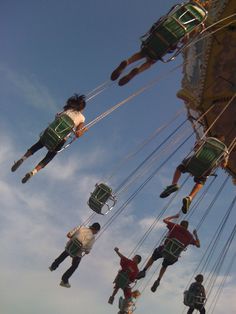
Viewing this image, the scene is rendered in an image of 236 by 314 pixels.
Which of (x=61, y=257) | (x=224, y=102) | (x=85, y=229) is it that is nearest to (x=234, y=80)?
(x=224, y=102)

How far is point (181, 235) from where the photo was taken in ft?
36.1

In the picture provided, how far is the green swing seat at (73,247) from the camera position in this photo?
10.2 meters

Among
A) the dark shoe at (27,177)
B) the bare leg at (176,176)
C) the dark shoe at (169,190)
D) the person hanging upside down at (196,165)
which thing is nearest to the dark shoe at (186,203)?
the person hanging upside down at (196,165)

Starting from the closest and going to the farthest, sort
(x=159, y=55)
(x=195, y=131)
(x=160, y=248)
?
(x=159, y=55), (x=160, y=248), (x=195, y=131)

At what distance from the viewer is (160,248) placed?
11.4m

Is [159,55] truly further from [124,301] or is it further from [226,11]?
[124,301]

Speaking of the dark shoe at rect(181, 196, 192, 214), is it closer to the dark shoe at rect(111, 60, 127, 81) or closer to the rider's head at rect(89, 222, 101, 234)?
the dark shoe at rect(111, 60, 127, 81)

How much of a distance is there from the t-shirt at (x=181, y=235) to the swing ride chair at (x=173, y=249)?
0.49 feet

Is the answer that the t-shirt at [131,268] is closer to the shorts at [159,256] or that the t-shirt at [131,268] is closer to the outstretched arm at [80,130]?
the shorts at [159,256]

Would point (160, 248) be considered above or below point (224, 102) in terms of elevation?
Result: below

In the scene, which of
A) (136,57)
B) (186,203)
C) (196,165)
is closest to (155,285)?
(186,203)

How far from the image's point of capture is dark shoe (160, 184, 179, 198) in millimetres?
8695

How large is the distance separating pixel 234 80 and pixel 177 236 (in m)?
3.89

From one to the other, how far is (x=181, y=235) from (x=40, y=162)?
12.3 ft
